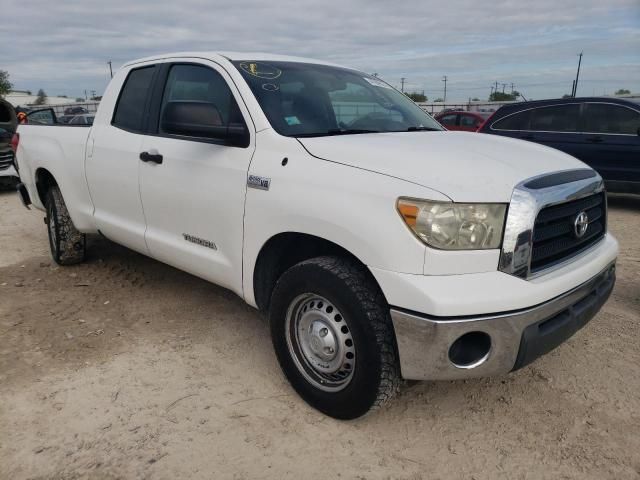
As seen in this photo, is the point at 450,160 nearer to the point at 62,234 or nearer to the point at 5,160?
the point at 62,234

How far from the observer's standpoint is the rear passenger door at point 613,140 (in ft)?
25.5

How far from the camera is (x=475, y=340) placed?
233 cm

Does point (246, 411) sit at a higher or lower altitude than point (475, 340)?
lower

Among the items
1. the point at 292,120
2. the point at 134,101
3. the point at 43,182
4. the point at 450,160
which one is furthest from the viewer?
the point at 43,182

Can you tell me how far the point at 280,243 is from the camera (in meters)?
2.89

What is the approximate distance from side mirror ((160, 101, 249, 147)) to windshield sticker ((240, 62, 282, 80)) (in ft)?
1.42

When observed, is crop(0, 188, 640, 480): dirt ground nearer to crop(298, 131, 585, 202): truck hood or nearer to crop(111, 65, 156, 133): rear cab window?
crop(298, 131, 585, 202): truck hood

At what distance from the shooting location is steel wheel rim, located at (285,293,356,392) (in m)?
2.64

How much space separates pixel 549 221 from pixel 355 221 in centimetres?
91

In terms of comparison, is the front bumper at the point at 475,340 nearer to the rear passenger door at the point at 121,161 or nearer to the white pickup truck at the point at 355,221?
the white pickup truck at the point at 355,221

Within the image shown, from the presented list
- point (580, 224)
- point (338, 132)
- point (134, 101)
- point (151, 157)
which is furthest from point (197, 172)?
point (580, 224)

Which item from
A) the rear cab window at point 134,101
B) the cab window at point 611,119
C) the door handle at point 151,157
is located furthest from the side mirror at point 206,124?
the cab window at point 611,119

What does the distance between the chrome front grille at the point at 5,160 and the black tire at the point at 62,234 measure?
626 cm

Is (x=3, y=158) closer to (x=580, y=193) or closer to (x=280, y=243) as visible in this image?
(x=280, y=243)
